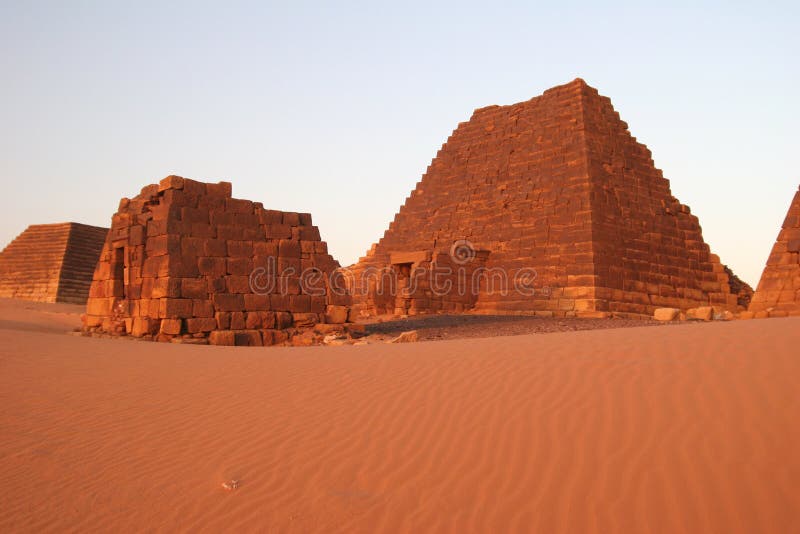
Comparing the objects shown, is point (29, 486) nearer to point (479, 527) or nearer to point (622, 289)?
point (479, 527)

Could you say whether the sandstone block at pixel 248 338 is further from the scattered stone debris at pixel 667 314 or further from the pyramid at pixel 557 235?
the scattered stone debris at pixel 667 314

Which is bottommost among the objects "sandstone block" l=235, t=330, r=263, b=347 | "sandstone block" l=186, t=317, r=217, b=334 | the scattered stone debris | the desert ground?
the desert ground

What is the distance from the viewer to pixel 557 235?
22047mm

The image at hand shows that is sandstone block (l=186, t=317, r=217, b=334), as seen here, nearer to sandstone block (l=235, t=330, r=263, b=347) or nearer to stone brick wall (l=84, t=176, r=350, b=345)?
stone brick wall (l=84, t=176, r=350, b=345)

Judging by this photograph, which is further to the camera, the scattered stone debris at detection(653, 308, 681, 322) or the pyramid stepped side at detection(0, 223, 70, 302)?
the pyramid stepped side at detection(0, 223, 70, 302)

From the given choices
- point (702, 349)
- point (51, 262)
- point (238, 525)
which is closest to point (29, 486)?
point (238, 525)

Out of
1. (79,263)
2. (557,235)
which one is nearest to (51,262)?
(79,263)

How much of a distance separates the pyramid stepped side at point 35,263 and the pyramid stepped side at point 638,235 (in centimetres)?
2538

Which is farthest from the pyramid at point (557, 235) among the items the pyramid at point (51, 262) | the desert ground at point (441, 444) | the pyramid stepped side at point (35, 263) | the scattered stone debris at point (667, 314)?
the pyramid stepped side at point (35, 263)

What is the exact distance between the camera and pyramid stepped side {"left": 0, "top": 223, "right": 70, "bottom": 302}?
112 feet

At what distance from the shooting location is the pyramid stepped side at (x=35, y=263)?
112ft

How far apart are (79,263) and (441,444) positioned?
34.5 meters

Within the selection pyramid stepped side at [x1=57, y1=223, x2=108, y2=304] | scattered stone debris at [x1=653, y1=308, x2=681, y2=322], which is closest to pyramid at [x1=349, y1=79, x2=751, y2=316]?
scattered stone debris at [x1=653, y1=308, x2=681, y2=322]

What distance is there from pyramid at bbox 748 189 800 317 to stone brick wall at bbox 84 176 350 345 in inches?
340
